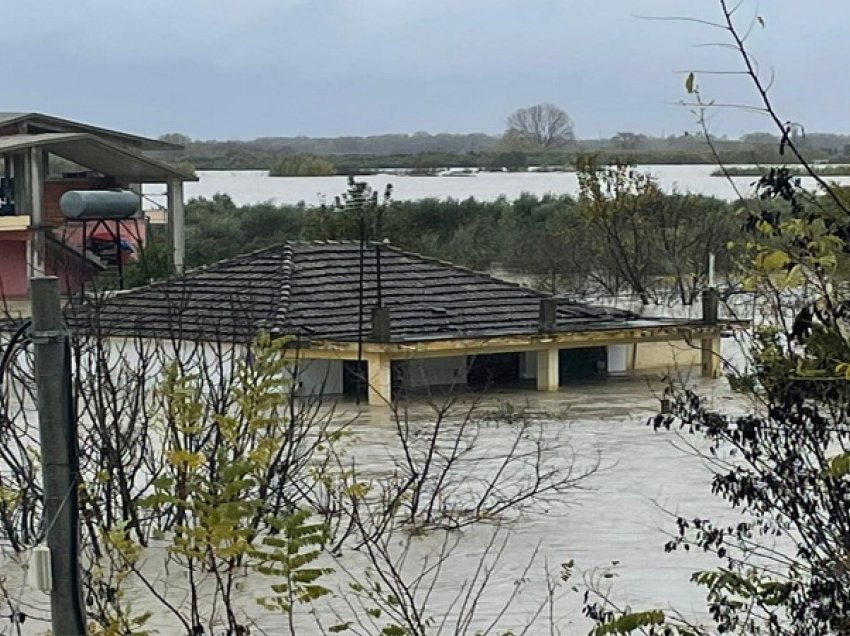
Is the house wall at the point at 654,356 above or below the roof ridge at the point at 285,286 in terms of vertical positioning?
below

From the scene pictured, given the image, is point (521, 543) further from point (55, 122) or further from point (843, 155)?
point (55, 122)

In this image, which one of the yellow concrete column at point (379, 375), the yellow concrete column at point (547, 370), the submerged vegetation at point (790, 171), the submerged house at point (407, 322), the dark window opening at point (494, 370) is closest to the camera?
the submerged vegetation at point (790, 171)

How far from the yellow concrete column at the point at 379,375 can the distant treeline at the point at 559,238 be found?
34.1 feet

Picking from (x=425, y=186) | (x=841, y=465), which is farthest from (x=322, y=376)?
(x=425, y=186)

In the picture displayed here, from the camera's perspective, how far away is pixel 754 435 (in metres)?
6.32

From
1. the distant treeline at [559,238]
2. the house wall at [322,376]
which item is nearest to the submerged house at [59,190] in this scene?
the distant treeline at [559,238]

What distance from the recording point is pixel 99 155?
127 feet

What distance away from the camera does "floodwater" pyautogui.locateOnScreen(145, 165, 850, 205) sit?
51781 millimetres

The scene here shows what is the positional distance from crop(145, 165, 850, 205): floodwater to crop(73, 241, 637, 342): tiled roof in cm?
1615

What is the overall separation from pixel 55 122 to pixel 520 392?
17.5 metres

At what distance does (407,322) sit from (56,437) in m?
21.0

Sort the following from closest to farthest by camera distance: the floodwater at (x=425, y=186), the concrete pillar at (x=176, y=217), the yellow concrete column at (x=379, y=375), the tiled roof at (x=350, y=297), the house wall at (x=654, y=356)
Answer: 1. the yellow concrete column at (x=379, y=375)
2. the tiled roof at (x=350, y=297)
3. the house wall at (x=654, y=356)
4. the concrete pillar at (x=176, y=217)
5. the floodwater at (x=425, y=186)

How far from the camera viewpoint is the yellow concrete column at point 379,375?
24922mm

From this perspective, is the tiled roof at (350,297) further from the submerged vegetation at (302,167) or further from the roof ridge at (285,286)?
the submerged vegetation at (302,167)
